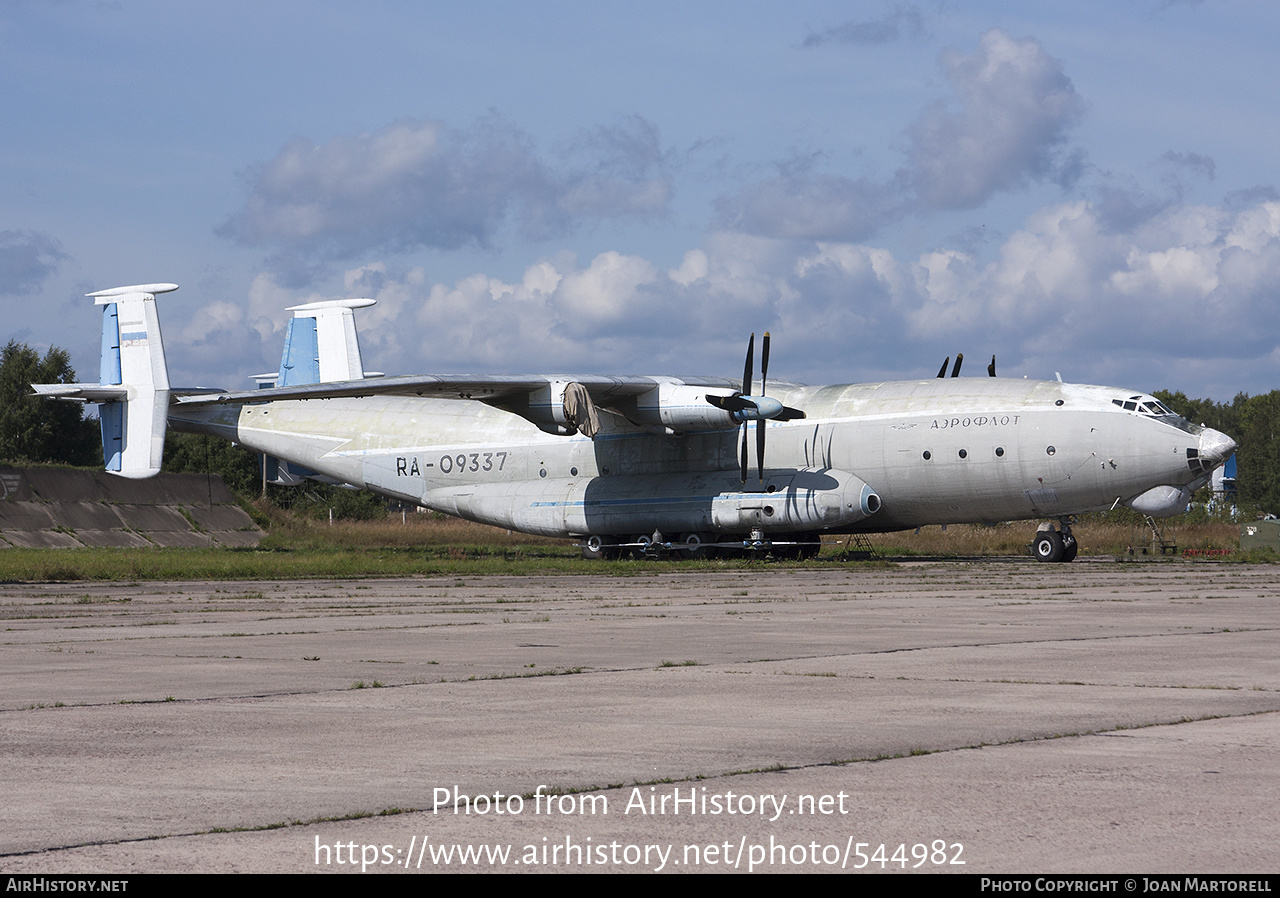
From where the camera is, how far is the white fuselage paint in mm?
32312

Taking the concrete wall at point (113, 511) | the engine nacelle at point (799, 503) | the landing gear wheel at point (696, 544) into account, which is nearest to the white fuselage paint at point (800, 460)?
the engine nacelle at point (799, 503)

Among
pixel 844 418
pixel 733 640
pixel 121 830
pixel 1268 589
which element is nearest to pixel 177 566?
pixel 844 418

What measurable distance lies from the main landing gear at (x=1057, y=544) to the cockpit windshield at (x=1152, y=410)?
356 cm

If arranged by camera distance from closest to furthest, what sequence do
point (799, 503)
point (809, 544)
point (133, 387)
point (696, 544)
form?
point (799, 503) → point (696, 544) → point (809, 544) → point (133, 387)

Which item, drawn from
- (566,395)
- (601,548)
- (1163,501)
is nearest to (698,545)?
(601,548)

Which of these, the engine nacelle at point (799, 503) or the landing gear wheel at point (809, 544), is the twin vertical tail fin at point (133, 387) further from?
the landing gear wheel at point (809, 544)

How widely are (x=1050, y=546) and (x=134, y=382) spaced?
25.9 m

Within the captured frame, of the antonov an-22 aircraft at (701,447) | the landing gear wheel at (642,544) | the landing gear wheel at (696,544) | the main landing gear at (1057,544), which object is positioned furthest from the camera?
the landing gear wheel at (642,544)

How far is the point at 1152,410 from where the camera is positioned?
32.6 metres

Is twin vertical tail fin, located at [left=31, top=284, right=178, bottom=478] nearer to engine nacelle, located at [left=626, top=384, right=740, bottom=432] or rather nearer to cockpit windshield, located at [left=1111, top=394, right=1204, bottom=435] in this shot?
engine nacelle, located at [left=626, top=384, right=740, bottom=432]

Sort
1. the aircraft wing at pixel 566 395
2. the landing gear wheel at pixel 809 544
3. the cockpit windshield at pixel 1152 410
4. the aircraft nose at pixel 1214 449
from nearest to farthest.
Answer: the aircraft nose at pixel 1214 449 < the cockpit windshield at pixel 1152 410 < the aircraft wing at pixel 566 395 < the landing gear wheel at pixel 809 544

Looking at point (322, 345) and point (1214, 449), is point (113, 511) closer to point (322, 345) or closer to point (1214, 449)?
point (322, 345)

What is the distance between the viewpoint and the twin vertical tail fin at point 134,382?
3869 cm

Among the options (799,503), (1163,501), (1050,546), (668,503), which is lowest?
(1050,546)
